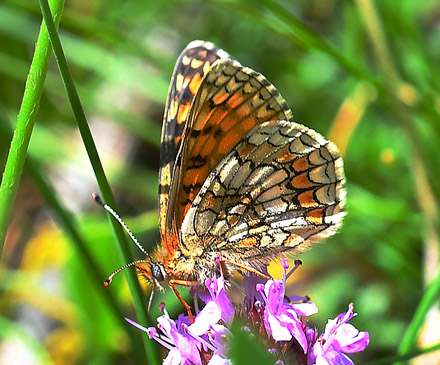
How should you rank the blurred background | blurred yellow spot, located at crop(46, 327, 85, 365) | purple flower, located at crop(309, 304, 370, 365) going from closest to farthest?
1. purple flower, located at crop(309, 304, 370, 365)
2. the blurred background
3. blurred yellow spot, located at crop(46, 327, 85, 365)


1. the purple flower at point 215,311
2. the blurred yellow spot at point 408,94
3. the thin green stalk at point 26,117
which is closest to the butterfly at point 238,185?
the purple flower at point 215,311

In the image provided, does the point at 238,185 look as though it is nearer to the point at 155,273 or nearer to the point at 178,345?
the point at 155,273

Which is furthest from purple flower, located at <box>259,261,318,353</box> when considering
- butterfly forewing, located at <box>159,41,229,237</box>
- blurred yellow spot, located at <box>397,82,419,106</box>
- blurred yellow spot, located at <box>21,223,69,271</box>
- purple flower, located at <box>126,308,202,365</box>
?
blurred yellow spot, located at <box>21,223,69,271</box>

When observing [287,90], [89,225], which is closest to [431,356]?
[89,225]

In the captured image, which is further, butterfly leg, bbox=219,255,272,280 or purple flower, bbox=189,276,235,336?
butterfly leg, bbox=219,255,272,280

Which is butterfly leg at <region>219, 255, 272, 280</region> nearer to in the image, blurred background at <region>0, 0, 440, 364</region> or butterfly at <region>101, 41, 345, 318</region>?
butterfly at <region>101, 41, 345, 318</region>

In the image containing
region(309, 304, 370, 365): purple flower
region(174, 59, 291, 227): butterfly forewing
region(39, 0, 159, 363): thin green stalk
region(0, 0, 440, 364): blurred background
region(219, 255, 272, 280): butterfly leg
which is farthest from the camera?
region(0, 0, 440, 364): blurred background

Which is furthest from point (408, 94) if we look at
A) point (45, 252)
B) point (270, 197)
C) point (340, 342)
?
point (45, 252)
